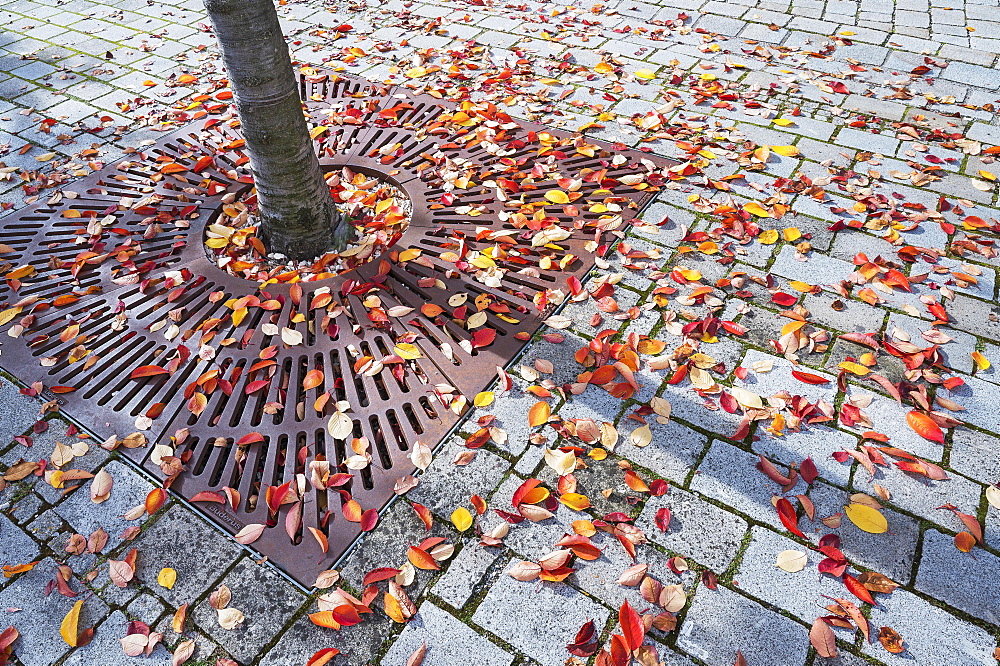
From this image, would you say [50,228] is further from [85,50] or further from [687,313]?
[687,313]

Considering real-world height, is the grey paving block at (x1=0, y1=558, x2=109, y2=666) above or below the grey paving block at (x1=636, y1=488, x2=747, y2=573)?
below

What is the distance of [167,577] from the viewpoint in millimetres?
1910

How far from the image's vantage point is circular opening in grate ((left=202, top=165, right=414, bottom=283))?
3.06 meters

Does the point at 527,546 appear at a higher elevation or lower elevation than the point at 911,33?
lower

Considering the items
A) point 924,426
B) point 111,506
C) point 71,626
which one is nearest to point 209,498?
point 111,506

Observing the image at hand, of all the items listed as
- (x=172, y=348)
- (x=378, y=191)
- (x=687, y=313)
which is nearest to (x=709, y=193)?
(x=687, y=313)

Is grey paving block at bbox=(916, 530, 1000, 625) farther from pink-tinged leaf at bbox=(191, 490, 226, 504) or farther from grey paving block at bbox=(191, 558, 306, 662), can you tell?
pink-tinged leaf at bbox=(191, 490, 226, 504)

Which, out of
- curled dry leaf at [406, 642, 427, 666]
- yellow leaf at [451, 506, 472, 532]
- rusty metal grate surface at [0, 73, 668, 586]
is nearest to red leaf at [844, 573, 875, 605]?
yellow leaf at [451, 506, 472, 532]

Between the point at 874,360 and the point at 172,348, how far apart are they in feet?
9.34

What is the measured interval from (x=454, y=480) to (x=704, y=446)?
2.88 ft

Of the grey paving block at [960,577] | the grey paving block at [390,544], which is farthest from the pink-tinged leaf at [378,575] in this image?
the grey paving block at [960,577]

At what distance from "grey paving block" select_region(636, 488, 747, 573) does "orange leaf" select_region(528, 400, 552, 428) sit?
0.48 m

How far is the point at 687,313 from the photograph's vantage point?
8.87 ft

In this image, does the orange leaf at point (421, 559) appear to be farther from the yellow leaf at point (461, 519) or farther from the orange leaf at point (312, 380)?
the orange leaf at point (312, 380)
